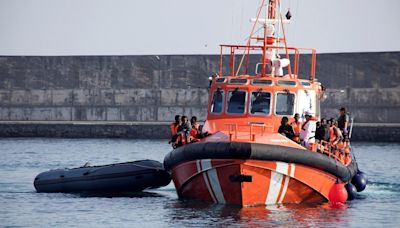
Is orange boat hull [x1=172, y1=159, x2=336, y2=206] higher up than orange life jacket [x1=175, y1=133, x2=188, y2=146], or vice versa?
orange life jacket [x1=175, y1=133, x2=188, y2=146]

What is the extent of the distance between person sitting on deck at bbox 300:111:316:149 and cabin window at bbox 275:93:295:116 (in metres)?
0.52

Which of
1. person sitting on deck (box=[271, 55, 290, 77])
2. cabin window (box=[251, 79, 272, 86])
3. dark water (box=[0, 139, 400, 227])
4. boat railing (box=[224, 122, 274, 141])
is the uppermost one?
person sitting on deck (box=[271, 55, 290, 77])

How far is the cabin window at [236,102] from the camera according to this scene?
27094mm

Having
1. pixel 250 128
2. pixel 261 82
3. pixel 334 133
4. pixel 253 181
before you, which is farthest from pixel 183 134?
pixel 334 133

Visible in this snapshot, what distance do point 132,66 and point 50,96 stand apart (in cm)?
499

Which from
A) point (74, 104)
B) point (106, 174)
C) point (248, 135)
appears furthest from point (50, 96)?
point (248, 135)

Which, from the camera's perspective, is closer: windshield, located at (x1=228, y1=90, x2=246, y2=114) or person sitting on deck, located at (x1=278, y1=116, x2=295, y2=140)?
person sitting on deck, located at (x1=278, y1=116, x2=295, y2=140)

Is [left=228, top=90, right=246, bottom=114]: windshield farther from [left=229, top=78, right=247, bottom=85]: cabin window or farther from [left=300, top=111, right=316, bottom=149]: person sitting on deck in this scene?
[left=300, top=111, right=316, bottom=149]: person sitting on deck

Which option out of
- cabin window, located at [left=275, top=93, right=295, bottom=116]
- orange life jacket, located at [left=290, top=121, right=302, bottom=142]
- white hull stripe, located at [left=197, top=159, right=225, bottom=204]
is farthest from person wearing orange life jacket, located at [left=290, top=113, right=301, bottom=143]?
white hull stripe, located at [left=197, top=159, right=225, bottom=204]

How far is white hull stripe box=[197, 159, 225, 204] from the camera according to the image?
984 inches

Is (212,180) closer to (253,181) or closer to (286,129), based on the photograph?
(253,181)

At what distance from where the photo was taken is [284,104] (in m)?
27.1

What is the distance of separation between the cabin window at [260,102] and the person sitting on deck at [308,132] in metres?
0.93

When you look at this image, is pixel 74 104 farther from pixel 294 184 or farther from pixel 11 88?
pixel 294 184
